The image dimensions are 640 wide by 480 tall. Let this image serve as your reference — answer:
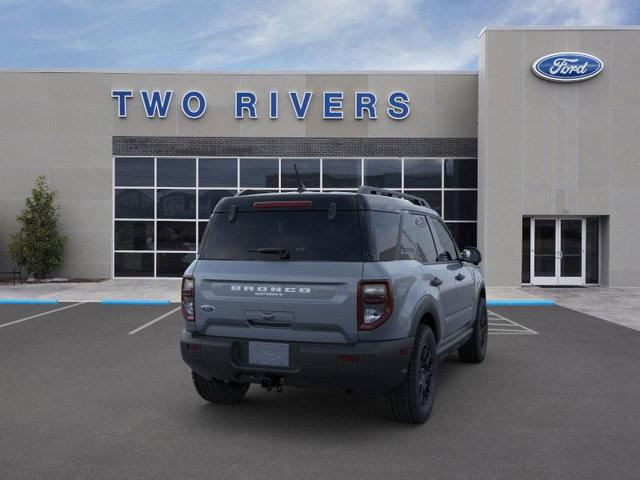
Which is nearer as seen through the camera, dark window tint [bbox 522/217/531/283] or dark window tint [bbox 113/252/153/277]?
dark window tint [bbox 522/217/531/283]

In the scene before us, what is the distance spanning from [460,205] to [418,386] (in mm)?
15018

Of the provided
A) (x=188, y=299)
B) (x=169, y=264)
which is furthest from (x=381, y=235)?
(x=169, y=264)

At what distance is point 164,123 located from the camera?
19094 millimetres

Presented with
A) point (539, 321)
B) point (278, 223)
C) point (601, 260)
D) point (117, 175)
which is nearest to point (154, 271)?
point (117, 175)

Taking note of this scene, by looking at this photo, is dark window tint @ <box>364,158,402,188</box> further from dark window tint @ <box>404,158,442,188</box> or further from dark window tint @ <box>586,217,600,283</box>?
dark window tint @ <box>586,217,600,283</box>

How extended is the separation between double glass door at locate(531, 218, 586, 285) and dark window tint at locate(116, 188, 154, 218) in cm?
1220

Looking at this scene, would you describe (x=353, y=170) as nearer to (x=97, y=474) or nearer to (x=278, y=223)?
(x=278, y=223)

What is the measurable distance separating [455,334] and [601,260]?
13802mm

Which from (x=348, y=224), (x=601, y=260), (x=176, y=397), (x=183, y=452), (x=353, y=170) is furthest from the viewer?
(x=353, y=170)

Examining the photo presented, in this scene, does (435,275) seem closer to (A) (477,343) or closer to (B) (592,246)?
(A) (477,343)

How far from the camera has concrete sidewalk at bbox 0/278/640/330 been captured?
13.3 meters

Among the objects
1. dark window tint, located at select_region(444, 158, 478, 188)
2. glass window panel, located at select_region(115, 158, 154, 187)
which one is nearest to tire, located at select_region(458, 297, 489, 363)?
dark window tint, located at select_region(444, 158, 478, 188)

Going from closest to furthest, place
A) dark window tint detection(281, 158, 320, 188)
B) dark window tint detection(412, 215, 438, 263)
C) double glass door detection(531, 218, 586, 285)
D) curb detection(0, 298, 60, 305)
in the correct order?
dark window tint detection(412, 215, 438, 263), curb detection(0, 298, 60, 305), double glass door detection(531, 218, 586, 285), dark window tint detection(281, 158, 320, 188)

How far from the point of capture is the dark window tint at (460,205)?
19.2m
